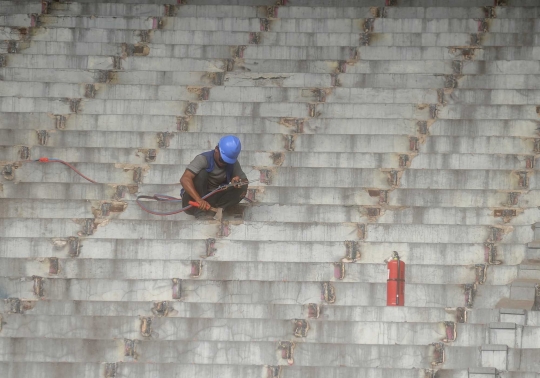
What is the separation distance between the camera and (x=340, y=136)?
50.2ft

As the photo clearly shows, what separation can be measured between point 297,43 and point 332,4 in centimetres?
114

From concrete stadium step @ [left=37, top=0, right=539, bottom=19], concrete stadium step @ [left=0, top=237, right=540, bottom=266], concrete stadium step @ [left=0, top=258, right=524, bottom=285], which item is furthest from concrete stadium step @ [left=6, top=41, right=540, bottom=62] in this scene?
concrete stadium step @ [left=0, top=258, right=524, bottom=285]

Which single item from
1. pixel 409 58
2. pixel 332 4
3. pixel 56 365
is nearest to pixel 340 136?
pixel 409 58

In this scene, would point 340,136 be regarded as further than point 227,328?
Yes

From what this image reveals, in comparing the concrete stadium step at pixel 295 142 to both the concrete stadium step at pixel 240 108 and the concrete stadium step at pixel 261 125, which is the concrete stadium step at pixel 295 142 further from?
the concrete stadium step at pixel 240 108

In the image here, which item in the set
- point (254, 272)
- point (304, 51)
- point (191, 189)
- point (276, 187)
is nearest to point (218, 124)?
point (276, 187)

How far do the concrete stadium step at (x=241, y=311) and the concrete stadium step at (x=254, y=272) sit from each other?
1.61 ft

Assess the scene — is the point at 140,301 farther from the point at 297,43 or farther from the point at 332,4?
the point at 332,4

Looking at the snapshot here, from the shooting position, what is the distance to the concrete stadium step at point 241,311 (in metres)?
12.6

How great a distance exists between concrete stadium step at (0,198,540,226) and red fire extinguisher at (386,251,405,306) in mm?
1246

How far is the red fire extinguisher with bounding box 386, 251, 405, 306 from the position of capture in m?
12.8

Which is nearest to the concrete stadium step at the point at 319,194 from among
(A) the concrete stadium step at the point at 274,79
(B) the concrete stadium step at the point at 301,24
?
(A) the concrete stadium step at the point at 274,79

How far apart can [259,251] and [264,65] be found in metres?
3.88

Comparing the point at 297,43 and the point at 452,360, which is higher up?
the point at 297,43
